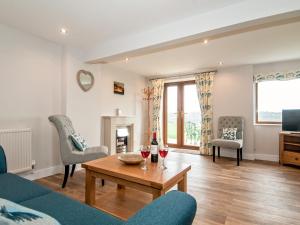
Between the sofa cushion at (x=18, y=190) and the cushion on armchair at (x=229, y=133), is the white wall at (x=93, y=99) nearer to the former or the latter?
the sofa cushion at (x=18, y=190)

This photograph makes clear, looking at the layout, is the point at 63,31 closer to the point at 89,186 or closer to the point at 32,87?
the point at 32,87

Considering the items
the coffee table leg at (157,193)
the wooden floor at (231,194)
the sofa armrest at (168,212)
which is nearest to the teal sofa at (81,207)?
the sofa armrest at (168,212)

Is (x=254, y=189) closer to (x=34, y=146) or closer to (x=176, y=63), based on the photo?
(x=176, y=63)

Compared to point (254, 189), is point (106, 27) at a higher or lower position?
higher

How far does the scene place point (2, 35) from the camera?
2633 millimetres

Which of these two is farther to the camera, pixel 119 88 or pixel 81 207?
pixel 119 88

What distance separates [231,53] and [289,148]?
7.39 feet

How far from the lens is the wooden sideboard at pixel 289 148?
12.1 ft

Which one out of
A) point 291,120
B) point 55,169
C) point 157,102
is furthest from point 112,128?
point 291,120

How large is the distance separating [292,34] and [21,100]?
416cm

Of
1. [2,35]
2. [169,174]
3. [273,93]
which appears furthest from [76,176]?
[273,93]

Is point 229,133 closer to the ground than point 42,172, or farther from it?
farther from it

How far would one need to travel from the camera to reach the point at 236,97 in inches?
181

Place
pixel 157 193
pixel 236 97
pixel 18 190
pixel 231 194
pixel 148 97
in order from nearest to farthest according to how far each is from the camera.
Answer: pixel 18 190 → pixel 157 193 → pixel 231 194 → pixel 236 97 → pixel 148 97
